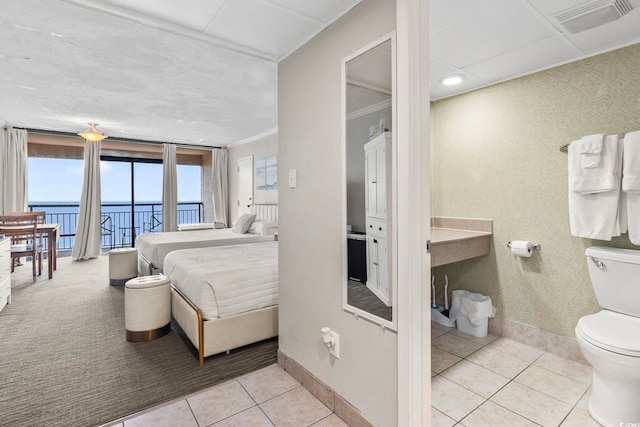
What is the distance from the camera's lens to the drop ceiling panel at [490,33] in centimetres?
178

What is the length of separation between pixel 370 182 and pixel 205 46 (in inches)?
77.4

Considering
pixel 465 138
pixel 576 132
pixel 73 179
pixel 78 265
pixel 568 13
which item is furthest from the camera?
pixel 73 179

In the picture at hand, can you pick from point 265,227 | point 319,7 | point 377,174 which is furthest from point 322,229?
point 265,227

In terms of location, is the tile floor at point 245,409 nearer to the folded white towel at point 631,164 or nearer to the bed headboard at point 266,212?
the folded white towel at point 631,164

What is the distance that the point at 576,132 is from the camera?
92.0 inches

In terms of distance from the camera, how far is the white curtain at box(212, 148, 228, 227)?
7.42 metres

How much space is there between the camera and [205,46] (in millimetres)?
2621

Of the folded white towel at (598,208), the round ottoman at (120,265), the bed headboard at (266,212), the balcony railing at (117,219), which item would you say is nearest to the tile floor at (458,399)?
the folded white towel at (598,208)

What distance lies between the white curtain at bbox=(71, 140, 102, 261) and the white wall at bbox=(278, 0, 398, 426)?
5556 millimetres

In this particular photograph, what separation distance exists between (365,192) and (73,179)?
23.6 feet

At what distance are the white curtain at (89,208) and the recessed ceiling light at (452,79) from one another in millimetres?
6354

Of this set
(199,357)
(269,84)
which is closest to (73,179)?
(269,84)

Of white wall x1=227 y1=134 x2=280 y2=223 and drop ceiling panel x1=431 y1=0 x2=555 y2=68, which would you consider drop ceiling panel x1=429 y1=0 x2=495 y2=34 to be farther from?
white wall x1=227 y1=134 x2=280 y2=223

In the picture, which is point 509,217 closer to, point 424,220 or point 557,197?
point 557,197
